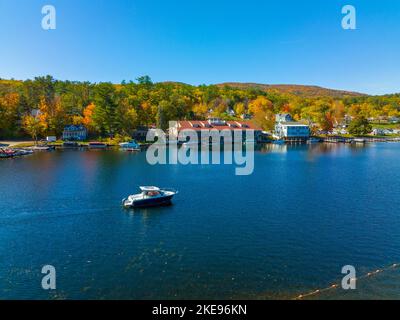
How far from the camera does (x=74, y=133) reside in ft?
352

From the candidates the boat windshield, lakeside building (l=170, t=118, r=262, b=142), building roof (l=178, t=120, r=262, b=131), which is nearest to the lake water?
the boat windshield

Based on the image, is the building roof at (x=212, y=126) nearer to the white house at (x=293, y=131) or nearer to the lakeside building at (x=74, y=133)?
the white house at (x=293, y=131)

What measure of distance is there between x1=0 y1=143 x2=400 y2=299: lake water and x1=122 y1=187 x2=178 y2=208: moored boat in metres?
1.30

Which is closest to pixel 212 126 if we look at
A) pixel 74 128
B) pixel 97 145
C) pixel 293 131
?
pixel 293 131

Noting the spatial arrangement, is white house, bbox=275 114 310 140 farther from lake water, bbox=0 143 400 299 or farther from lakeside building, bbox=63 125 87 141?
lakeside building, bbox=63 125 87 141

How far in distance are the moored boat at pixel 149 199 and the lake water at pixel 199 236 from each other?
130 cm

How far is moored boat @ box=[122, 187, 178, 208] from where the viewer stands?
39000 millimetres

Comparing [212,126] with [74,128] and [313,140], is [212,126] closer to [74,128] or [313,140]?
[313,140]

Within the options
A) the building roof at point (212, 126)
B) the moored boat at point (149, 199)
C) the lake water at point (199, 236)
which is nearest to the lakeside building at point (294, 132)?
the building roof at point (212, 126)

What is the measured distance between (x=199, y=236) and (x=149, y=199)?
1112cm

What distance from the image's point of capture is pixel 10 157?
77312 millimetres

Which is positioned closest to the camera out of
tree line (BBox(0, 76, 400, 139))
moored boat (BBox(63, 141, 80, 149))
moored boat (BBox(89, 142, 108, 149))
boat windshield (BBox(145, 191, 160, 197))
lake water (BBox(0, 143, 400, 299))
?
lake water (BBox(0, 143, 400, 299))

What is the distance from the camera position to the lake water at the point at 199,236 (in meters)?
22.4

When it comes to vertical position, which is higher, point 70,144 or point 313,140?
point 313,140
